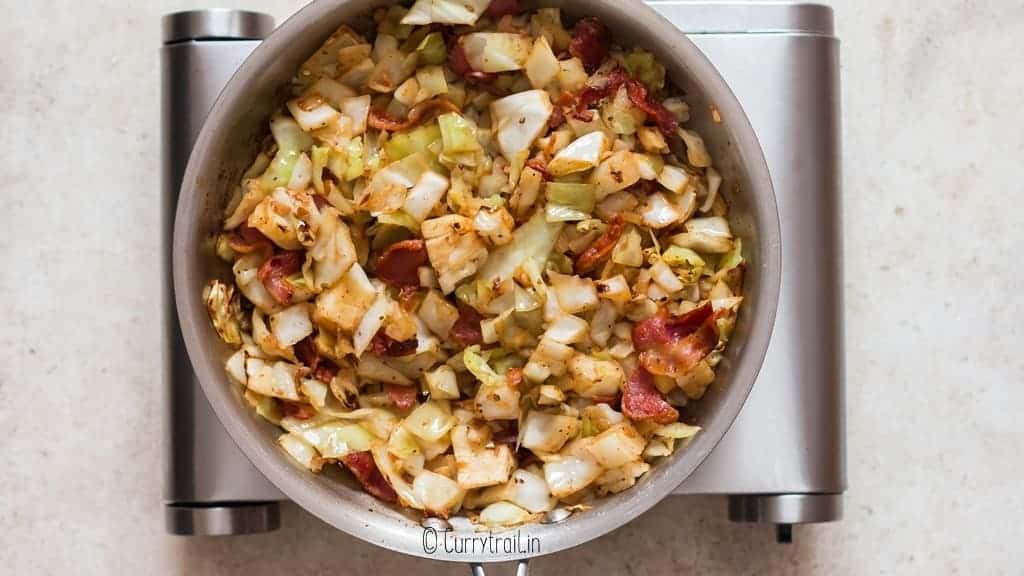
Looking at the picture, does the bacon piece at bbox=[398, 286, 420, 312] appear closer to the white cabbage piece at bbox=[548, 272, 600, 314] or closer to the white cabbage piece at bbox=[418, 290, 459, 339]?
the white cabbage piece at bbox=[418, 290, 459, 339]

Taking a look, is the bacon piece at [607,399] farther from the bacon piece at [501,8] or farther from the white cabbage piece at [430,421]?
the bacon piece at [501,8]

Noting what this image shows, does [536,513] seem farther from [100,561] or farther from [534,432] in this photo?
[100,561]

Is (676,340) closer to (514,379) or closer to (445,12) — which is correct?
(514,379)

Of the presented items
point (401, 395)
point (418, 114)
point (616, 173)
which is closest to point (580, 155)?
point (616, 173)

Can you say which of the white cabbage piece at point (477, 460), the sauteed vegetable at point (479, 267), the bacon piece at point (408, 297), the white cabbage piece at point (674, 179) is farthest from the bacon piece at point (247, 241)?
the white cabbage piece at point (674, 179)

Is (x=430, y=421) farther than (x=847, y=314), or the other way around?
(x=847, y=314)

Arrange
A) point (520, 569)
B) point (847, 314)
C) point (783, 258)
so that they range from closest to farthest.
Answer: point (520, 569)
point (783, 258)
point (847, 314)
